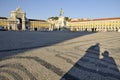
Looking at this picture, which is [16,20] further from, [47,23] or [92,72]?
[92,72]

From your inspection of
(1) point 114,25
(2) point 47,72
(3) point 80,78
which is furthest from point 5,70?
(1) point 114,25

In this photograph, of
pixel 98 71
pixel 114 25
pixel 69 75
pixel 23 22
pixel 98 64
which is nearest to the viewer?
pixel 69 75

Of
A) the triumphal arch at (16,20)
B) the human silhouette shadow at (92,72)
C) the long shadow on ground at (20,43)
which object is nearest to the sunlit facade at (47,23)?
the triumphal arch at (16,20)

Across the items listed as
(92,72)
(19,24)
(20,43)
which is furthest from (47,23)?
(92,72)

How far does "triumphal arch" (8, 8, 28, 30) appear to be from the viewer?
9650 cm

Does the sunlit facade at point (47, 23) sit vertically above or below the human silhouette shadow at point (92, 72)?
above

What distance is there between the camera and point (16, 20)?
9925 centimetres

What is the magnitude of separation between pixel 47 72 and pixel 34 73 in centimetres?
41

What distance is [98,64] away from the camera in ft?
22.1

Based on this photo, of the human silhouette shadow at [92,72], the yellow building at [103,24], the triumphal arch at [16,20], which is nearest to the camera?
the human silhouette shadow at [92,72]

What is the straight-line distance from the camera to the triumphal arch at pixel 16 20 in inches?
3799

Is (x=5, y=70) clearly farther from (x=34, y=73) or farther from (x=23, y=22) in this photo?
(x=23, y=22)

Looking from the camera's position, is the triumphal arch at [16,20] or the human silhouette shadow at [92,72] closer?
the human silhouette shadow at [92,72]

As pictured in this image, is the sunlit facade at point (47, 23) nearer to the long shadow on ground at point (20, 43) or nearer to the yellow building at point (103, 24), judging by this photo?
the yellow building at point (103, 24)
